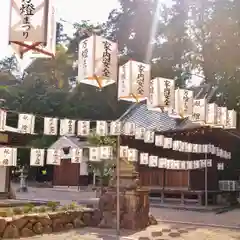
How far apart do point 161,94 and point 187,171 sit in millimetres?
10944

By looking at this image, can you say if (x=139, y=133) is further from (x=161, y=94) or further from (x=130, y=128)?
(x=161, y=94)

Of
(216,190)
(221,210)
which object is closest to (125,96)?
(221,210)

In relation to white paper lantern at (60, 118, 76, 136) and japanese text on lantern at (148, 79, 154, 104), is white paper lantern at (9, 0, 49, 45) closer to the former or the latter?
japanese text on lantern at (148, 79, 154, 104)

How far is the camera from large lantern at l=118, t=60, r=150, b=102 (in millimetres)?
9383

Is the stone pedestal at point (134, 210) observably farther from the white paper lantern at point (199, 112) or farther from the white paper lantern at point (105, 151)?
the white paper lantern at point (199, 112)

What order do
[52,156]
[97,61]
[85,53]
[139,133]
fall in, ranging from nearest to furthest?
[97,61], [85,53], [52,156], [139,133]

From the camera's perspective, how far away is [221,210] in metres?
19.1

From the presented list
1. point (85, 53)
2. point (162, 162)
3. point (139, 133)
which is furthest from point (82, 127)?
point (85, 53)

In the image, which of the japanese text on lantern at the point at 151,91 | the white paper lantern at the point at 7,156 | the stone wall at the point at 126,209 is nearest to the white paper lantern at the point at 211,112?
the japanese text on lantern at the point at 151,91

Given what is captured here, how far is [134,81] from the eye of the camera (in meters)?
9.42

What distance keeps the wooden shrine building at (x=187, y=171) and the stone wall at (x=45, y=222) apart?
874 centimetres

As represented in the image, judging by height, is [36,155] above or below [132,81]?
below

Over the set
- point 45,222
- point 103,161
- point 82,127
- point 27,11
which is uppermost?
point 27,11

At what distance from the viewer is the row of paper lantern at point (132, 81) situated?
27.1ft
